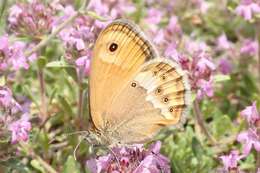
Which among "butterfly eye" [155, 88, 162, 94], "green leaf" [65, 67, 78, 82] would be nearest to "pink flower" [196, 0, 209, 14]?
"green leaf" [65, 67, 78, 82]

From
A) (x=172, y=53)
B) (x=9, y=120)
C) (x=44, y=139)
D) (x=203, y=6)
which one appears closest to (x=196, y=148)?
(x=172, y=53)

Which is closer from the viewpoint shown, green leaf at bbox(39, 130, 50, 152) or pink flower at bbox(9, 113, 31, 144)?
pink flower at bbox(9, 113, 31, 144)

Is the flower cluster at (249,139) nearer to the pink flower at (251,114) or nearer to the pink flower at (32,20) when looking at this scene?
the pink flower at (251,114)

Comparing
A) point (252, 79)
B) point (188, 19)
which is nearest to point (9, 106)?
point (252, 79)

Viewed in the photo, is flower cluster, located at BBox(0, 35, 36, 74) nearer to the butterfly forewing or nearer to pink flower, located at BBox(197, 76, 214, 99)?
the butterfly forewing

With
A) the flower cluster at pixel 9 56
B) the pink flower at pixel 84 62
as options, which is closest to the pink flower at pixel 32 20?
the flower cluster at pixel 9 56

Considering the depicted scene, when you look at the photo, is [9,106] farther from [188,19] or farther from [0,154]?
[188,19]

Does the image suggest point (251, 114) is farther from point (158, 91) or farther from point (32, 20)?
point (32, 20)
